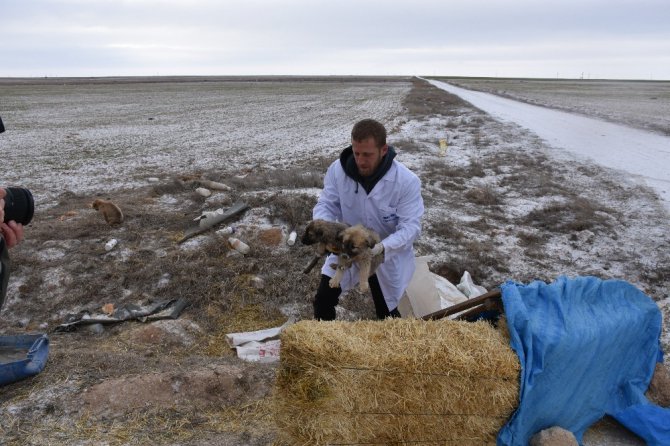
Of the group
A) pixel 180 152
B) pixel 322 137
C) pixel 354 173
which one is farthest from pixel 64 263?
pixel 322 137

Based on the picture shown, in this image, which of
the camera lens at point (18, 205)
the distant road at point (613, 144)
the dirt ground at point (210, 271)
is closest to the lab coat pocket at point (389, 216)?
the dirt ground at point (210, 271)

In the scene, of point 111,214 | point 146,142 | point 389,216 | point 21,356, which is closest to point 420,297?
point 389,216

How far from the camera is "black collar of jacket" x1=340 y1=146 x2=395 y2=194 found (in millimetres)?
3799

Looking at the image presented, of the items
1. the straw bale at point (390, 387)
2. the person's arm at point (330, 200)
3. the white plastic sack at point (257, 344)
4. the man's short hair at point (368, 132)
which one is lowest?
the white plastic sack at point (257, 344)

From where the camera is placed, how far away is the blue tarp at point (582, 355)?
3.20m

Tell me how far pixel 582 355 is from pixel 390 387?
1334 mm

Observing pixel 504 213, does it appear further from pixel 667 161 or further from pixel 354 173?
pixel 667 161

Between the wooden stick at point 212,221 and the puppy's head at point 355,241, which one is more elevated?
the puppy's head at point 355,241

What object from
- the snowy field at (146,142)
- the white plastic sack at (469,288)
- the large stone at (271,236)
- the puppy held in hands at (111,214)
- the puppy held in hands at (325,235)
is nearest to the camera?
the puppy held in hands at (325,235)

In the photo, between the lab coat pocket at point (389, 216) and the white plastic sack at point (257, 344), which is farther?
the white plastic sack at point (257, 344)

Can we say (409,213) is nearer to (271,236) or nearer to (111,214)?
(271,236)

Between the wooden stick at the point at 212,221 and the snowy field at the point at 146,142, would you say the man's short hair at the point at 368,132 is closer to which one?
the wooden stick at the point at 212,221

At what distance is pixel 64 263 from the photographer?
6.68 meters

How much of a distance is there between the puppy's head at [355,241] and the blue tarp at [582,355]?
994 mm
